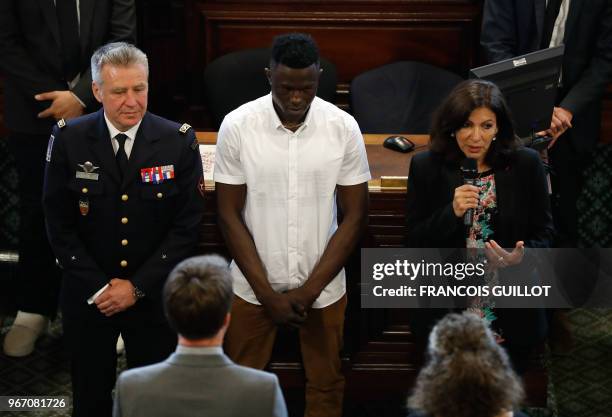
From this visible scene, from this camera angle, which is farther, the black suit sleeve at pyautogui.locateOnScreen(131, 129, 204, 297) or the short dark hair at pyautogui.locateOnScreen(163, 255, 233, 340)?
the black suit sleeve at pyautogui.locateOnScreen(131, 129, 204, 297)

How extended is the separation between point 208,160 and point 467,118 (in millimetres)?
1174

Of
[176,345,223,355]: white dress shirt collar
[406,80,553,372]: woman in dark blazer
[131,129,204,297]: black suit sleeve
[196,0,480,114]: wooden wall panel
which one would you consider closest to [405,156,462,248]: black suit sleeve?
[406,80,553,372]: woman in dark blazer

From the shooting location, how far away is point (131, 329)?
10.9ft

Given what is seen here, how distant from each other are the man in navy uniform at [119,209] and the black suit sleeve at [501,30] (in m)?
1.60

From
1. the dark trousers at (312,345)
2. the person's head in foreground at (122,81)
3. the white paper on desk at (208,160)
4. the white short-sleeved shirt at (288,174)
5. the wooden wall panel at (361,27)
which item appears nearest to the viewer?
the person's head in foreground at (122,81)

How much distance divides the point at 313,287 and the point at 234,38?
231cm

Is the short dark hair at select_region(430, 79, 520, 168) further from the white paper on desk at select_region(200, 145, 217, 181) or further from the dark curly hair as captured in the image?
the dark curly hair

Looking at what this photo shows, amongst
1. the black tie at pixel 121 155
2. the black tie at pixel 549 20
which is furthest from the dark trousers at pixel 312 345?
the black tie at pixel 549 20

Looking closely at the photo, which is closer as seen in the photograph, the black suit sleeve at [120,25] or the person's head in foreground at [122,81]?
the person's head in foreground at [122,81]

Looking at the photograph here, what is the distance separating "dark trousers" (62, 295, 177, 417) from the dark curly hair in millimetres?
1342

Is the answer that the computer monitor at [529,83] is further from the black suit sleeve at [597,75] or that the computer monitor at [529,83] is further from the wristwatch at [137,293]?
the wristwatch at [137,293]

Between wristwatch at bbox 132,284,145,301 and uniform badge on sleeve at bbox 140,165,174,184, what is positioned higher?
uniform badge on sleeve at bbox 140,165,174,184

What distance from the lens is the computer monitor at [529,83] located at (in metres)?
3.50

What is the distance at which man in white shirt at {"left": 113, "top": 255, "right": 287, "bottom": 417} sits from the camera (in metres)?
2.23
